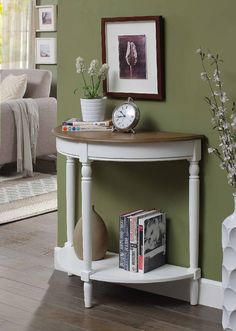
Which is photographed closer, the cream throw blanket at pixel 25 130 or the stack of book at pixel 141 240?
the stack of book at pixel 141 240

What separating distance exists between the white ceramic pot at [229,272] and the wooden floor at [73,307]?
0.17m

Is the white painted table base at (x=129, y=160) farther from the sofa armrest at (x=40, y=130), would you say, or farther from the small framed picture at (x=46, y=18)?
the small framed picture at (x=46, y=18)

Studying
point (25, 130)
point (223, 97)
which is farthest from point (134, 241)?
point (25, 130)

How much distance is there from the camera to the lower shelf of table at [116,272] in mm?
3232

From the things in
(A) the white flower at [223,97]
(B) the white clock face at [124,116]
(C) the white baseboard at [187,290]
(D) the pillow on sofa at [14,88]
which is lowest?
(C) the white baseboard at [187,290]

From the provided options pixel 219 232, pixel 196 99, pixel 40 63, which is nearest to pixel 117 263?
pixel 219 232

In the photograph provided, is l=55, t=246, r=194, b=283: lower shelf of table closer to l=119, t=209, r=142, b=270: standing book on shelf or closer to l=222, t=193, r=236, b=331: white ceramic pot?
l=119, t=209, r=142, b=270: standing book on shelf

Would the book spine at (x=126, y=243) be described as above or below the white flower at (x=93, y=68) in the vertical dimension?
below

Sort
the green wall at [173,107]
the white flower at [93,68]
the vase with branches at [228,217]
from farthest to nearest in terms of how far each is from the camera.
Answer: the white flower at [93,68], the green wall at [173,107], the vase with branches at [228,217]

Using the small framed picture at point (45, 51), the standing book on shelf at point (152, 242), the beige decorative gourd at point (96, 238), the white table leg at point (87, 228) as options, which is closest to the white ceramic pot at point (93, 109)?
the white table leg at point (87, 228)

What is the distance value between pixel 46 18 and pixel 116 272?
15.7ft

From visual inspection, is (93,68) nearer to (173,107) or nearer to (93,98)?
(93,98)

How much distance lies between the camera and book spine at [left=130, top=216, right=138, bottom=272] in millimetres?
3270

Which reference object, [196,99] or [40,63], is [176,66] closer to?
[196,99]
